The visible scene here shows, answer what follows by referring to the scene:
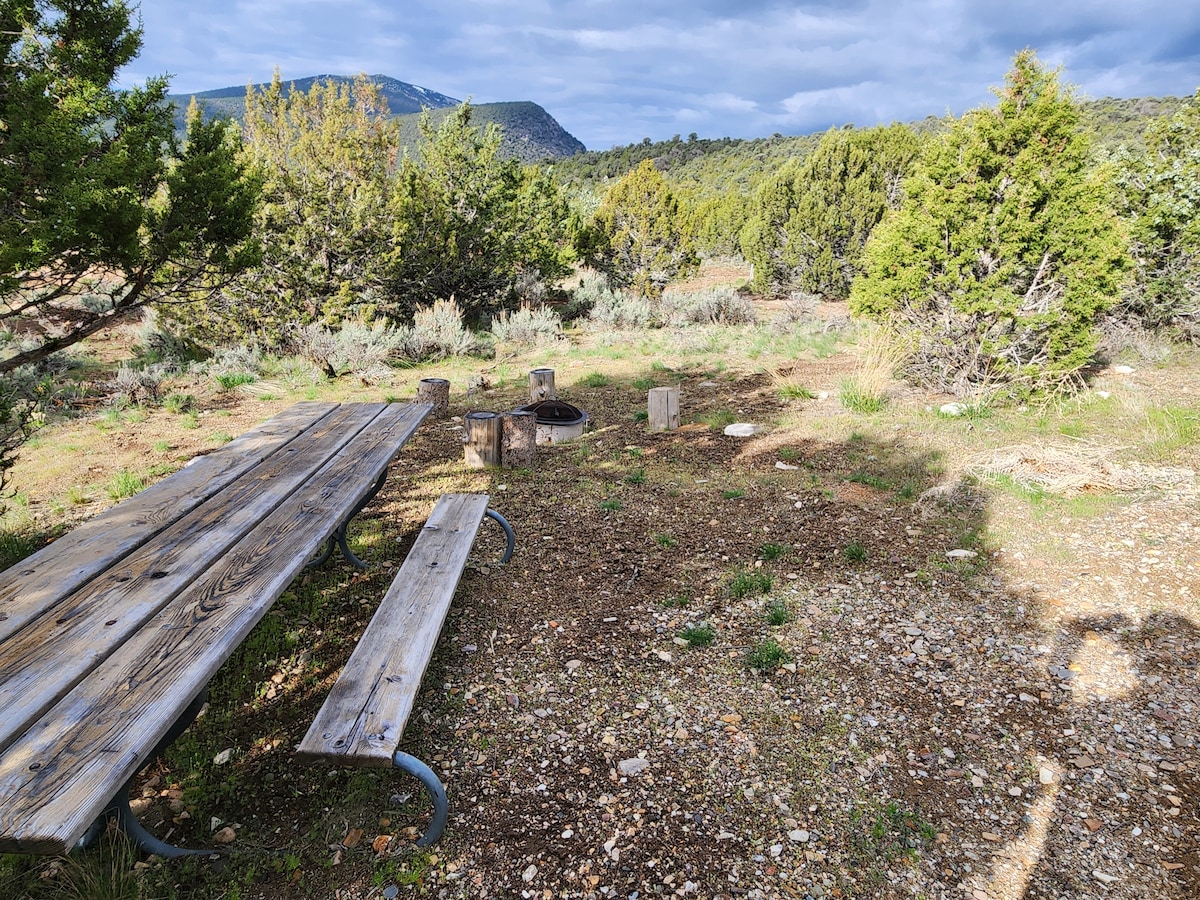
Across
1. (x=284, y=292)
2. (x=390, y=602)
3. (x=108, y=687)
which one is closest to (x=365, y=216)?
(x=284, y=292)

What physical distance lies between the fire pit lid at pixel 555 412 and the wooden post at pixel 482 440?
0.84 metres

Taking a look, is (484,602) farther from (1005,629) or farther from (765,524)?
(1005,629)

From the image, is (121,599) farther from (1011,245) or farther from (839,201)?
(839,201)

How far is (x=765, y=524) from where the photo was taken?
4.21 meters

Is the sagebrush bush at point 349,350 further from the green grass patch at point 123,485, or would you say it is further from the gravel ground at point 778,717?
the gravel ground at point 778,717

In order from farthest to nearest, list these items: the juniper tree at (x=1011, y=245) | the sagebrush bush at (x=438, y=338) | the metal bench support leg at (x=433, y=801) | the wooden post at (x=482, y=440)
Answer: the sagebrush bush at (x=438, y=338) → the juniper tree at (x=1011, y=245) → the wooden post at (x=482, y=440) → the metal bench support leg at (x=433, y=801)

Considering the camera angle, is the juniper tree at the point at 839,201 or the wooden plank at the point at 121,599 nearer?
the wooden plank at the point at 121,599

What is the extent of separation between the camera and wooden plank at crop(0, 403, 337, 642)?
1.72 metres

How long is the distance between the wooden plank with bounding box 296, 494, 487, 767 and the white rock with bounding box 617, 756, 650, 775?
2.63 feet

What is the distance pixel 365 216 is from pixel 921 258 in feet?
23.7

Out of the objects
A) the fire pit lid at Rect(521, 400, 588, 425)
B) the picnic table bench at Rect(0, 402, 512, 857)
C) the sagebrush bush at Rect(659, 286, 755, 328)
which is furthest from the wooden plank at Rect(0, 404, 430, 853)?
the sagebrush bush at Rect(659, 286, 755, 328)

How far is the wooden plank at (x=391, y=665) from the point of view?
66.4 inches

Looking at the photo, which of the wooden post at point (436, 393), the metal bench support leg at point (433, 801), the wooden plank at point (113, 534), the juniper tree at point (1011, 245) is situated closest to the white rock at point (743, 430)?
the juniper tree at point (1011, 245)

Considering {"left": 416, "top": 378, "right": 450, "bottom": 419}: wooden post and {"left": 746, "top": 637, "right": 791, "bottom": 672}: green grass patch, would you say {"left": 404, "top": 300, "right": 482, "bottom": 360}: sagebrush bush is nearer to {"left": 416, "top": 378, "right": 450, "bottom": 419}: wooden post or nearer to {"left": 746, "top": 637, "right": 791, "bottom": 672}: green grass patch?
{"left": 416, "top": 378, "right": 450, "bottom": 419}: wooden post
